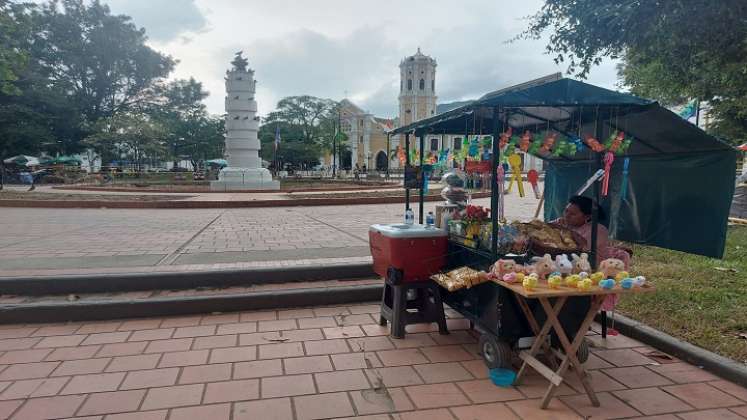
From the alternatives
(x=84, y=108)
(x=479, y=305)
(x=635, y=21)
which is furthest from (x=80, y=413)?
(x=84, y=108)

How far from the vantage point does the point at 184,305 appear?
4.46 m

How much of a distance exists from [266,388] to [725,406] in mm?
2914

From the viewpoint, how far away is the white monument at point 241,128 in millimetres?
22391

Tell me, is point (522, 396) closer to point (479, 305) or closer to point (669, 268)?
point (479, 305)

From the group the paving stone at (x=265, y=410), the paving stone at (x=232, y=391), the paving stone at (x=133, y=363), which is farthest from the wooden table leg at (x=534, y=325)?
the paving stone at (x=133, y=363)

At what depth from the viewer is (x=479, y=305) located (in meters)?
3.46

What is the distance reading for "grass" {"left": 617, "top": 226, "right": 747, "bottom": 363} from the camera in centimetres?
365

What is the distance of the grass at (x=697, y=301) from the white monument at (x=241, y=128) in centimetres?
1865

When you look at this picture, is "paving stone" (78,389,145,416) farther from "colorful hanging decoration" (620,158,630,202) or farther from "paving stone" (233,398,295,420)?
"colorful hanging decoration" (620,158,630,202)

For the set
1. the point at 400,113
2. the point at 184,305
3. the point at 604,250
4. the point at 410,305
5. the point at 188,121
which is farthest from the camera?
the point at 400,113

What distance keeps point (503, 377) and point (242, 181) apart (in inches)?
807

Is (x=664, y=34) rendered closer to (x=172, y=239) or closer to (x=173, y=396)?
(x=173, y=396)

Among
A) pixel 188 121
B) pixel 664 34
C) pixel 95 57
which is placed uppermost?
pixel 95 57

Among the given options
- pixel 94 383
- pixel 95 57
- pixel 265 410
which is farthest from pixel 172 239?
pixel 95 57
